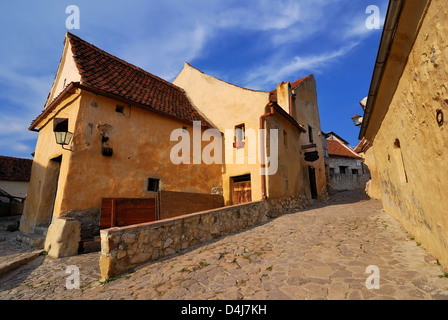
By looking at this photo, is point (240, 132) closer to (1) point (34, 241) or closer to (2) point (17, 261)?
(1) point (34, 241)

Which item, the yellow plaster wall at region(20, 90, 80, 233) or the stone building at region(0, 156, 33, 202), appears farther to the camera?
the stone building at region(0, 156, 33, 202)

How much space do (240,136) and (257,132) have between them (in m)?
1.18

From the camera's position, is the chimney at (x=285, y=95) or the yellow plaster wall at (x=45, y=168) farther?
the chimney at (x=285, y=95)

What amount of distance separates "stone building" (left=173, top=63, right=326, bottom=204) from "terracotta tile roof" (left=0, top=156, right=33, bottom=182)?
64.5 ft

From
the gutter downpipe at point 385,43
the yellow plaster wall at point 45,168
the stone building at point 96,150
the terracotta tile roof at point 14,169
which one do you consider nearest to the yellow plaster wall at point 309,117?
the stone building at point 96,150

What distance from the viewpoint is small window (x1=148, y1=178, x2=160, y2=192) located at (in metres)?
8.56

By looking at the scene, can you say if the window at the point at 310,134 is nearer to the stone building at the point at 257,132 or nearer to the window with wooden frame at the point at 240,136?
the stone building at the point at 257,132

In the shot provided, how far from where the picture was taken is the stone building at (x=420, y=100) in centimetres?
238

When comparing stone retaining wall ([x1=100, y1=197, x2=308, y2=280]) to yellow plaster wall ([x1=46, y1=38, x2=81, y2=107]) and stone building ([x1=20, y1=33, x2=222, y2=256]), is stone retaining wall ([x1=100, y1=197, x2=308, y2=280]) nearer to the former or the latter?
stone building ([x1=20, y1=33, x2=222, y2=256])

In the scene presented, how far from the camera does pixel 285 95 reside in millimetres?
12773

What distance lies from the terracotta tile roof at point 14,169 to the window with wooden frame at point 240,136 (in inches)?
907

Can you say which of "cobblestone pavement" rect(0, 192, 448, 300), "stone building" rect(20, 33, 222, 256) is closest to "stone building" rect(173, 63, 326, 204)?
"stone building" rect(20, 33, 222, 256)

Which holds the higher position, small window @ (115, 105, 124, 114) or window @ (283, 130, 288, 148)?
small window @ (115, 105, 124, 114)

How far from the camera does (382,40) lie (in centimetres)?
310
